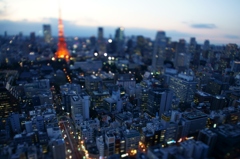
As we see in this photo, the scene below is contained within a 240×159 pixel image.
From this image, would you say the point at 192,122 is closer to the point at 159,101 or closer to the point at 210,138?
the point at 210,138

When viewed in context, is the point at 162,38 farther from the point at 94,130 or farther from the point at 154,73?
the point at 94,130

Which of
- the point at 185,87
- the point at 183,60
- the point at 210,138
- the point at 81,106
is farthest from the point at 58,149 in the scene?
the point at 183,60

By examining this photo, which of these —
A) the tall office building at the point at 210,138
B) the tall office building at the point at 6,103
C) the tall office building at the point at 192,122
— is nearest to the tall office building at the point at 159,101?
the tall office building at the point at 192,122

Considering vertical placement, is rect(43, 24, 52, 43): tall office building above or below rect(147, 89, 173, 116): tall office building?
above

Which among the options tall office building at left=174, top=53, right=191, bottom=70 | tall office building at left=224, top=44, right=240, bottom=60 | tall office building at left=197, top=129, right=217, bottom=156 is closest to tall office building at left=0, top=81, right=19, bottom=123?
tall office building at left=197, top=129, right=217, bottom=156

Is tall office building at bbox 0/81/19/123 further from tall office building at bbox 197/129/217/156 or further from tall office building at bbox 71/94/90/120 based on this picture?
tall office building at bbox 197/129/217/156

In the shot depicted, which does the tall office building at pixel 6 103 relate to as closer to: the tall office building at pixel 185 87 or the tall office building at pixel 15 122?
the tall office building at pixel 15 122
